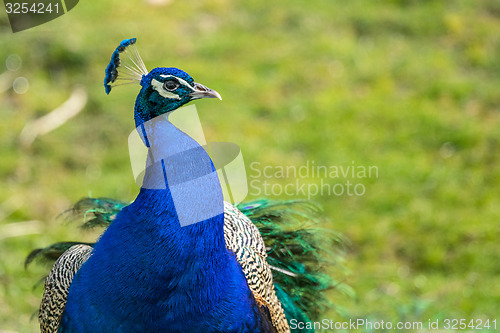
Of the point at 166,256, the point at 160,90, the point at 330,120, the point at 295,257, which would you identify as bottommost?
the point at 295,257

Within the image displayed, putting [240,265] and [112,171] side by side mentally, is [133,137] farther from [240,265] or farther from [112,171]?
[112,171]

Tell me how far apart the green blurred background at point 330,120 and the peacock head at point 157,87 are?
4.97 ft

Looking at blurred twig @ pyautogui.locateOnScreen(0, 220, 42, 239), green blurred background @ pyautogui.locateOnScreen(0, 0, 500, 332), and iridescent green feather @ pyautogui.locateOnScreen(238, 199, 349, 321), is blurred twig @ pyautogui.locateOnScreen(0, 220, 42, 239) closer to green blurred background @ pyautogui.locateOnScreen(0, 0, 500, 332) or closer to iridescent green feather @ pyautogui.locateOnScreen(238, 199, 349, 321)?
green blurred background @ pyautogui.locateOnScreen(0, 0, 500, 332)

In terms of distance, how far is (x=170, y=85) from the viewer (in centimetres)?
178

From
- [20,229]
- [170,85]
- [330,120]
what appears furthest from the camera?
[330,120]

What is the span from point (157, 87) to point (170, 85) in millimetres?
37

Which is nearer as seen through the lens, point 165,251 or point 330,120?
point 165,251

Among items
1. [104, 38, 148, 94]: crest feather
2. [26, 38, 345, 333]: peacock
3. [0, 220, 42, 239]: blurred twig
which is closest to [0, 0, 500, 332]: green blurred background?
[0, 220, 42, 239]: blurred twig

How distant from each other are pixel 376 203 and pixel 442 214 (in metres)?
0.38

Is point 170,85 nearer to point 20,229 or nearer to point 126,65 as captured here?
point 126,65

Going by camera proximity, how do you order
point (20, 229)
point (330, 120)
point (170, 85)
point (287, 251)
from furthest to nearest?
point (330, 120)
point (20, 229)
point (287, 251)
point (170, 85)

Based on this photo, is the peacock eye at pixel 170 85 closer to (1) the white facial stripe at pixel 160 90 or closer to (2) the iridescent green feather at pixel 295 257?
(1) the white facial stripe at pixel 160 90

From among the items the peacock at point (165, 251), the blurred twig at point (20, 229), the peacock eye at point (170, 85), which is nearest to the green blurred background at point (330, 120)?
the blurred twig at point (20, 229)

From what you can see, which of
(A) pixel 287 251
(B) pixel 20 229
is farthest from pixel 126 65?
(B) pixel 20 229
